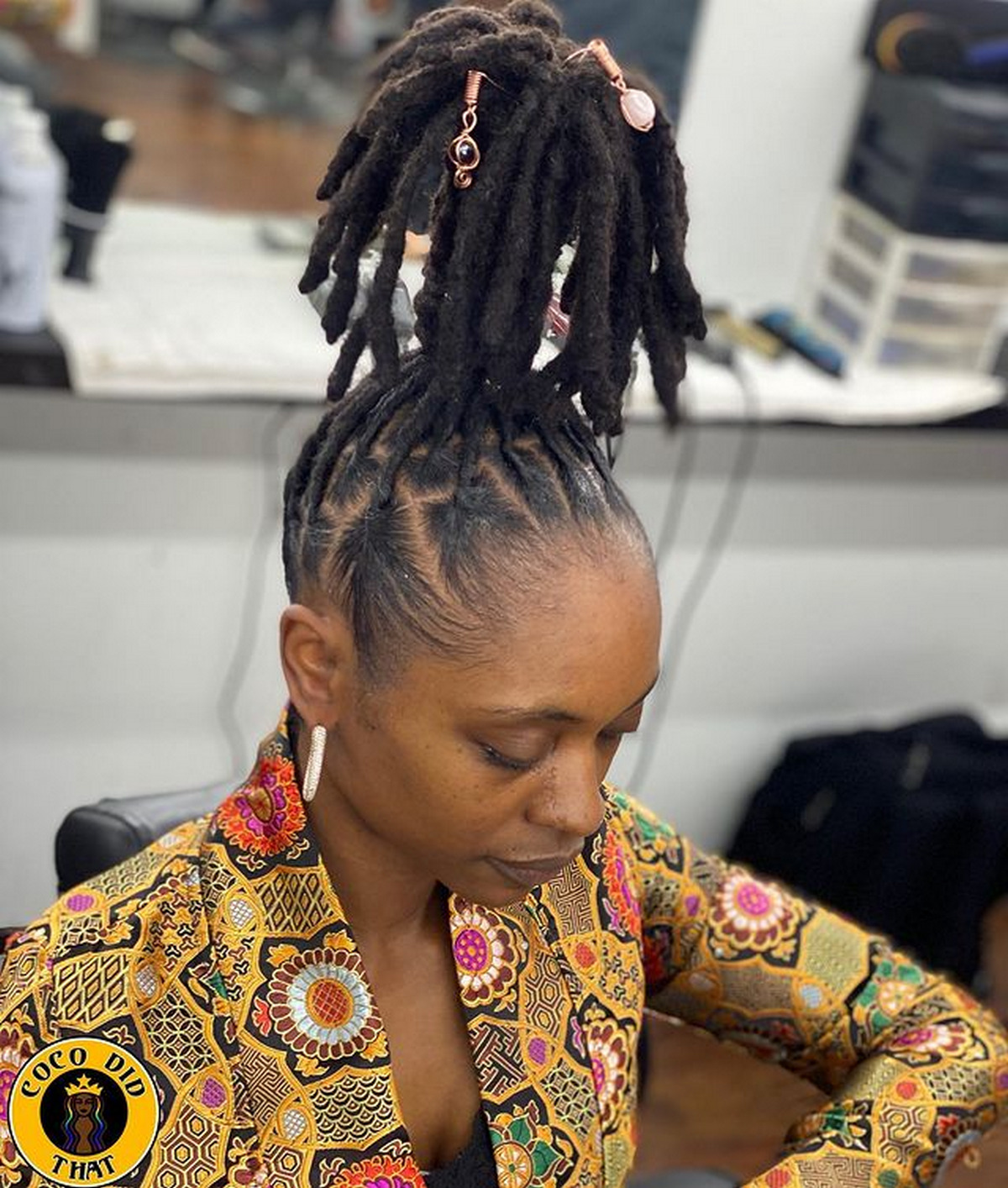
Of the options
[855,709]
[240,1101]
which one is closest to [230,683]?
[855,709]

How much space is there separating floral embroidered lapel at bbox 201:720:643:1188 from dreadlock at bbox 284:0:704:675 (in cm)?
17

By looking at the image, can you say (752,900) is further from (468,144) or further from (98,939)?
(468,144)

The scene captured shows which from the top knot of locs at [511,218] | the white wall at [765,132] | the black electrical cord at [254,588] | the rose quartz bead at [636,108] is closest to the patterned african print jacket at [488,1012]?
the top knot of locs at [511,218]

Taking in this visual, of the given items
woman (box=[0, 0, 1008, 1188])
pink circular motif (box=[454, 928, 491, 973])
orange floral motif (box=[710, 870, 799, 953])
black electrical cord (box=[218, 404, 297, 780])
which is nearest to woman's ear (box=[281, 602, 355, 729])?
woman (box=[0, 0, 1008, 1188])

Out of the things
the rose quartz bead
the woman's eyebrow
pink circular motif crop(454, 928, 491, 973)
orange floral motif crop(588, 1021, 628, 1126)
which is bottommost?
orange floral motif crop(588, 1021, 628, 1126)

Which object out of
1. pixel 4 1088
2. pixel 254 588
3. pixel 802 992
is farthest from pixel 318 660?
pixel 254 588

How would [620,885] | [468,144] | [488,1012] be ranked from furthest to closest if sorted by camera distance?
[620,885]
[488,1012]
[468,144]

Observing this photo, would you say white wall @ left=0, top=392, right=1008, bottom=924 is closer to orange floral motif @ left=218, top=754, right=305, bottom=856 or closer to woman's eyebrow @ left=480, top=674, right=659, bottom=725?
orange floral motif @ left=218, top=754, right=305, bottom=856

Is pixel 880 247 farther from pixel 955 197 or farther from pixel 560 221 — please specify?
pixel 560 221

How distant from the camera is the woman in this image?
2.93 ft

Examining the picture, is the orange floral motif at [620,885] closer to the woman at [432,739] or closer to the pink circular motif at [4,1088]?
the woman at [432,739]

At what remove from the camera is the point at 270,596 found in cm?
215

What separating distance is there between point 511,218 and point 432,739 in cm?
29

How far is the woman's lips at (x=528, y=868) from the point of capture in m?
0.95
